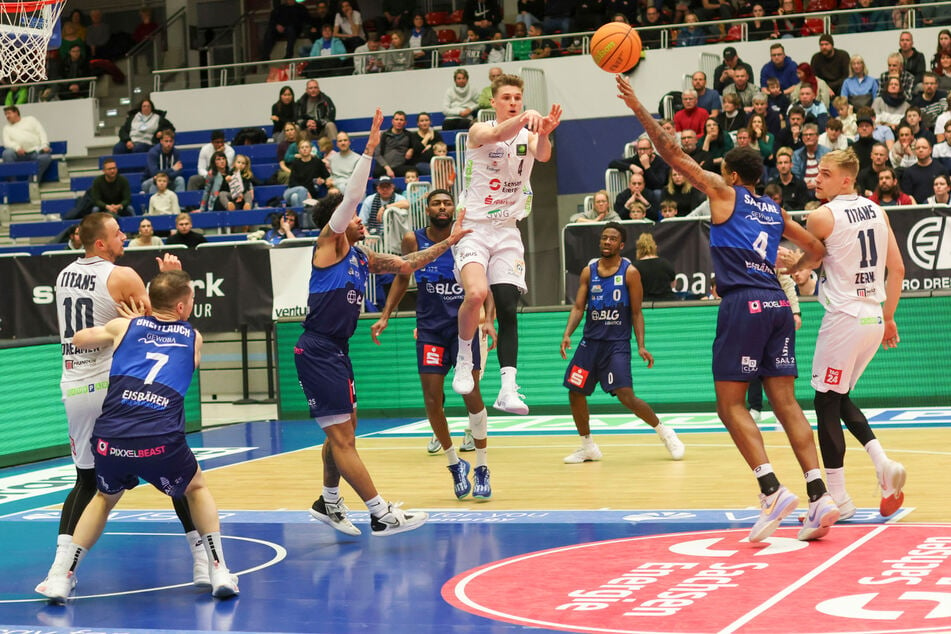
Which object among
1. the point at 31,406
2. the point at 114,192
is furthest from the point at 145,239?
the point at 31,406

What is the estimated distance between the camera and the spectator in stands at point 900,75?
18.8m

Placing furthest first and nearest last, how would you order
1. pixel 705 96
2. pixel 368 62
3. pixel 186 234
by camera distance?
pixel 368 62 → pixel 705 96 → pixel 186 234

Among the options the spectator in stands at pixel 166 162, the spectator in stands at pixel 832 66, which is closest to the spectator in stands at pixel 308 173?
the spectator in stands at pixel 166 162

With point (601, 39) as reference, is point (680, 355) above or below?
below

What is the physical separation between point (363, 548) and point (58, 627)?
7.67 feet

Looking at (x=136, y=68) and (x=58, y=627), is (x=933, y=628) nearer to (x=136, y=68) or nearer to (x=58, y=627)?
(x=58, y=627)

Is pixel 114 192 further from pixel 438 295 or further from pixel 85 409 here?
pixel 85 409

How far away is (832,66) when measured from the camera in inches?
794

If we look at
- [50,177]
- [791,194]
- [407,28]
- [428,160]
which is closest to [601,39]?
[791,194]

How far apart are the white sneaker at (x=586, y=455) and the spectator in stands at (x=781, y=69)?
9.95m

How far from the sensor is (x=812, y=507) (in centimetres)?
777

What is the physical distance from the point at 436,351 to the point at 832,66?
11657mm

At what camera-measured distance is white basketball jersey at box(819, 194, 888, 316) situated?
8227mm

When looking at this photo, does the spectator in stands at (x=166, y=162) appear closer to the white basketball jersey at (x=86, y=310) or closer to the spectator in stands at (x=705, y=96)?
the spectator in stands at (x=705, y=96)
